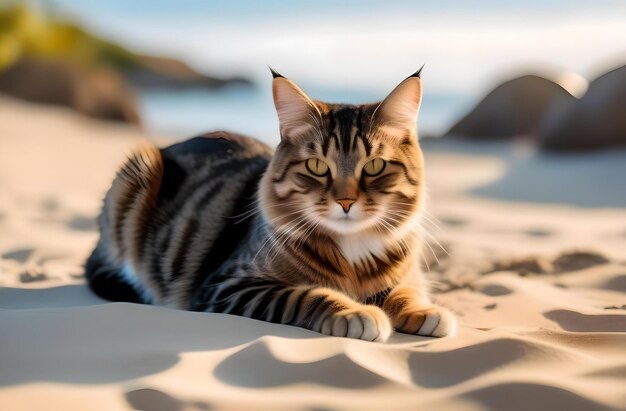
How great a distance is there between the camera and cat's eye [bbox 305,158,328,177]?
220cm

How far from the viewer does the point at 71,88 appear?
959 cm

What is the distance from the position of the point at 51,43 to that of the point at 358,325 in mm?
10747

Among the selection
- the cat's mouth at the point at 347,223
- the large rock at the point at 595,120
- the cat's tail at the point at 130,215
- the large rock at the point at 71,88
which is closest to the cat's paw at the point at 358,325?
the cat's mouth at the point at 347,223

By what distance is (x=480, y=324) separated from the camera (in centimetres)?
240

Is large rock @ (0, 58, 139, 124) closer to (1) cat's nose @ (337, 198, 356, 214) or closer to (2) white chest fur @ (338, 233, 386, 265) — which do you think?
(2) white chest fur @ (338, 233, 386, 265)

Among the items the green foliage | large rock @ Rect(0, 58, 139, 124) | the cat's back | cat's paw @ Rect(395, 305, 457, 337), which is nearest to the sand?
cat's paw @ Rect(395, 305, 457, 337)

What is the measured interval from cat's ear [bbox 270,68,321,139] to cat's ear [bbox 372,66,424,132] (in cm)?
18

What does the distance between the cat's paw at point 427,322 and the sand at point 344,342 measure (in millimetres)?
46

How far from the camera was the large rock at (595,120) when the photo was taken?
21.7 ft

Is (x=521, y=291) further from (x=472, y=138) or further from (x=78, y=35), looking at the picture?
(x=78, y=35)

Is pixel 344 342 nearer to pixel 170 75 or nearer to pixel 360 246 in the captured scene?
pixel 360 246

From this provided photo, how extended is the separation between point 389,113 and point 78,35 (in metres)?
10.7

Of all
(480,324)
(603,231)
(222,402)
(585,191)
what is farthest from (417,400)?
(585,191)

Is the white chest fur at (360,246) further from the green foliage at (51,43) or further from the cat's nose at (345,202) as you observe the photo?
the green foliage at (51,43)
